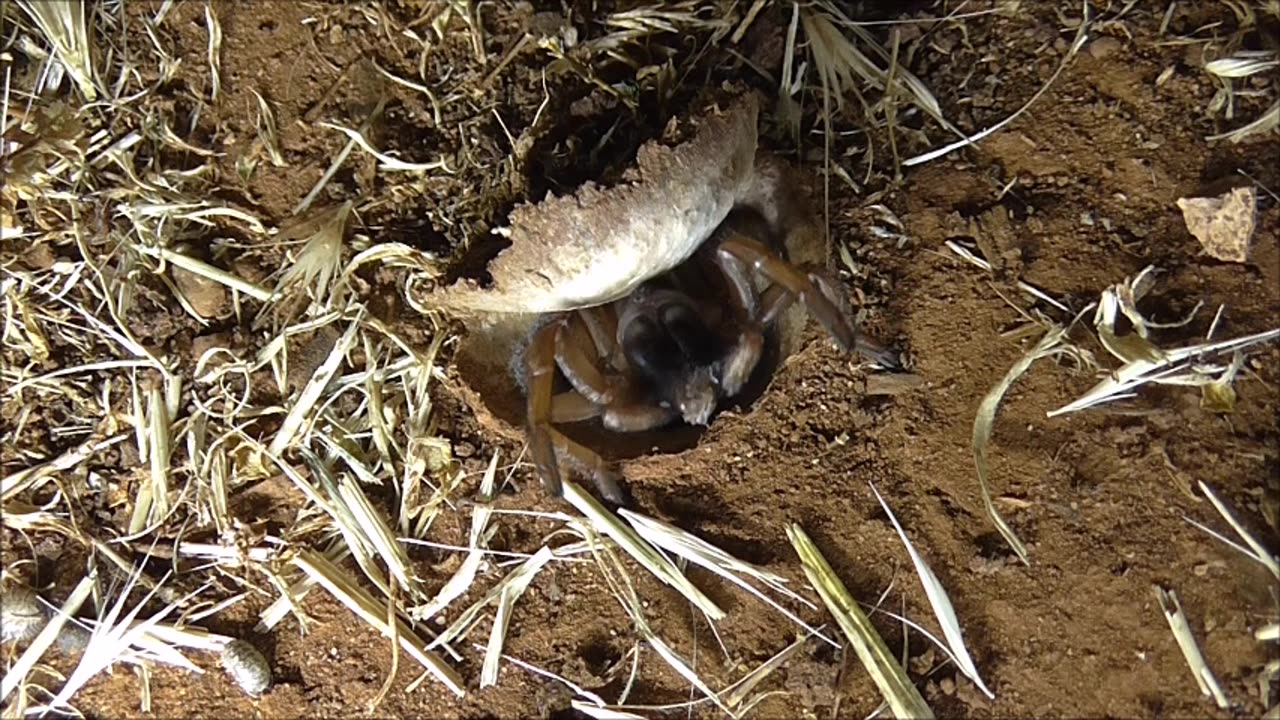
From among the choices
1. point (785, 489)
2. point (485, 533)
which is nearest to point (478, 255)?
point (485, 533)

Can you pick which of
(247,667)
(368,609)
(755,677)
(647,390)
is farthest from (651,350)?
(247,667)

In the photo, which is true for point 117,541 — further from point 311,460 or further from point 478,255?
point 478,255

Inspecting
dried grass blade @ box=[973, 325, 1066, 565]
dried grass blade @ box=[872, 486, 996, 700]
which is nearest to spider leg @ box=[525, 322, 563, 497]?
dried grass blade @ box=[872, 486, 996, 700]

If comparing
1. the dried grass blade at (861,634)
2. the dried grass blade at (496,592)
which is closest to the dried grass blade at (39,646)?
the dried grass blade at (496,592)

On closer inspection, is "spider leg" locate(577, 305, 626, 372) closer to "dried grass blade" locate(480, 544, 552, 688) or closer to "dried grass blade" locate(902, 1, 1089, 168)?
"dried grass blade" locate(480, 544, 552, 688)

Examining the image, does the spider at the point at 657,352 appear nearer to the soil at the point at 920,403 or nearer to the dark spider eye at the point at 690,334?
the dark spider eye at the point at 690,334

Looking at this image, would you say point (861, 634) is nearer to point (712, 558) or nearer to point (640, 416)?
point (712, 558)
